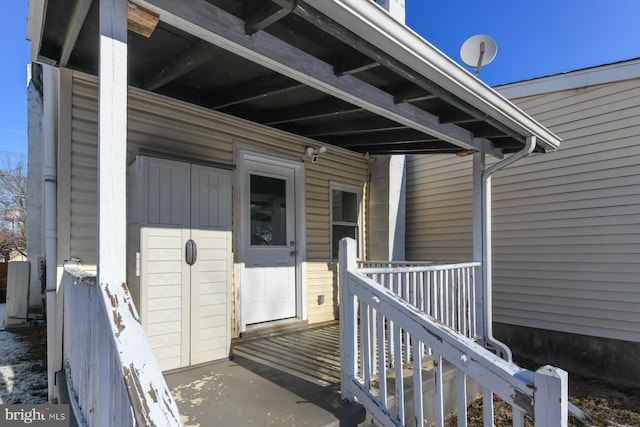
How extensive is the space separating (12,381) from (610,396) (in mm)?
6396

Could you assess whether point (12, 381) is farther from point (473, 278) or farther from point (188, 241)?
point (473, 278)

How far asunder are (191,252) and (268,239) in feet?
4.43

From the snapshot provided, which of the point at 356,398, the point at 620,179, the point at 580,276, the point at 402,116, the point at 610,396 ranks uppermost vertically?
the point at 402,116

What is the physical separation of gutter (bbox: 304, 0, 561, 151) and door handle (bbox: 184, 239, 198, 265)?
2.03 meters

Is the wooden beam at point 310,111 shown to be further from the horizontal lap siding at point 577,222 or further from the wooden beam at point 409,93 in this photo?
the horizontal lap siding at point 577,222

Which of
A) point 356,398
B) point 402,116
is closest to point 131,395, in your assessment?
point 356,398

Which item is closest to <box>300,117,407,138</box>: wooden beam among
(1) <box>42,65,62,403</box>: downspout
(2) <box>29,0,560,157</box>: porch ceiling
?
(2) <box>29,0,560,157</box>: porch ceiling

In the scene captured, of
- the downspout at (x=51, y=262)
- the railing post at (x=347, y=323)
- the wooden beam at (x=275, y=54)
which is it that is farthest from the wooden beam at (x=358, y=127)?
the downspout at (x=51, y=262)

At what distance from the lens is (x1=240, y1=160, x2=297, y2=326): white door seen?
13.1 ft

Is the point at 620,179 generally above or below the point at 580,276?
above

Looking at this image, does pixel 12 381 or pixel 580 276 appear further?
pixel 580 276

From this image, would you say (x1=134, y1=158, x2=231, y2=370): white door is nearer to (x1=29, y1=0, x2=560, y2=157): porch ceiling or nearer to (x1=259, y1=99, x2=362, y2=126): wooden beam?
(x1=29, y1=0, x2=560, y2=157): porch ceiling

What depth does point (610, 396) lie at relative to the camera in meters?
4.12

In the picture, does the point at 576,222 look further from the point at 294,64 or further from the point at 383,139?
the point at 294,64
